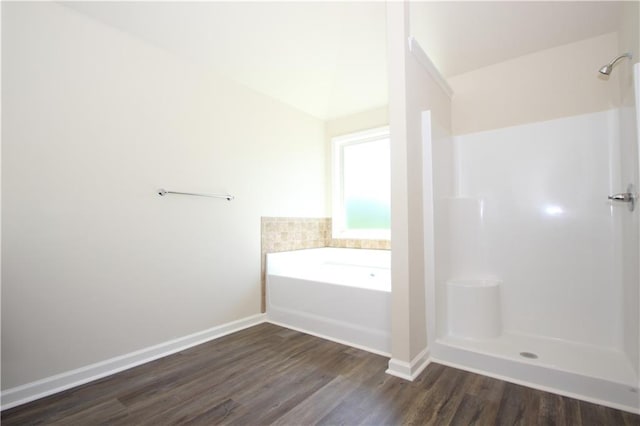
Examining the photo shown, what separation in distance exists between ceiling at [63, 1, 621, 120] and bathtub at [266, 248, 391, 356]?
1.68 metres

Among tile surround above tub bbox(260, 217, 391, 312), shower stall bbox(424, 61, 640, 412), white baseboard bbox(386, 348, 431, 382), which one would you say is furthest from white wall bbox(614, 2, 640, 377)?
tile surround above tub bbox(260, 217, 391, 312)

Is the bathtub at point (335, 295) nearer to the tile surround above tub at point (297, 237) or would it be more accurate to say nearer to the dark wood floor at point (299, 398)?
the tile surround above tub at point (297, 237)

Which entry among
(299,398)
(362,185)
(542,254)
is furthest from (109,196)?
(542,254)

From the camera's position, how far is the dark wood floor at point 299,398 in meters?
1.37

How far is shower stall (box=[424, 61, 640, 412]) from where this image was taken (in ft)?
5.56

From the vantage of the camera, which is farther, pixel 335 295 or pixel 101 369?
pixel 335 295

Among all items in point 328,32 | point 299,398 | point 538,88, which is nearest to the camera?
point 299,398

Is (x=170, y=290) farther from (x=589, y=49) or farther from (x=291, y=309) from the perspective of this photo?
(x=589, y=49)

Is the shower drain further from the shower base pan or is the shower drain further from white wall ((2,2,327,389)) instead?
white wall ((2,2,327,389))

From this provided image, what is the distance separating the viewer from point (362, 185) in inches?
138

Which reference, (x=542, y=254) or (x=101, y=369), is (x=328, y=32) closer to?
(x=542, y=254)

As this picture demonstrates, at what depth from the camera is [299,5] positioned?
230cm

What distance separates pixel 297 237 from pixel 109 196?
1.74 meters

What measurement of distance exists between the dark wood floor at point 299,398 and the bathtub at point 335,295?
0.75ft
